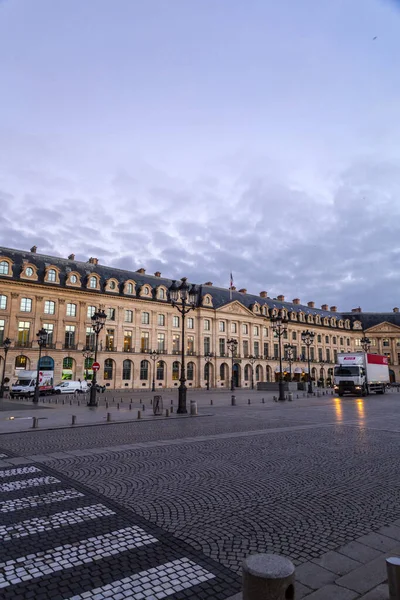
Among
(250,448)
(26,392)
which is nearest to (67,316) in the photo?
(26,392)

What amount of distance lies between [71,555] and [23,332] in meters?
52.3

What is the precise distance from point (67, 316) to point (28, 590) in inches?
2167

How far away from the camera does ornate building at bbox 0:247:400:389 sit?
52875 mm

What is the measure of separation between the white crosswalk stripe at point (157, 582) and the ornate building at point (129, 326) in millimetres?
49341

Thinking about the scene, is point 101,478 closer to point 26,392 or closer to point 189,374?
point 26,392

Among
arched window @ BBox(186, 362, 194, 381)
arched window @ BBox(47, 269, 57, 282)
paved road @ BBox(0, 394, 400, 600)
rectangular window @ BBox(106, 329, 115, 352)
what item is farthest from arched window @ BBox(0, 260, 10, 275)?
paved road @ BBox(0, 394, 400, 600)

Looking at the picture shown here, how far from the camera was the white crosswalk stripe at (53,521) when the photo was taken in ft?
18.1

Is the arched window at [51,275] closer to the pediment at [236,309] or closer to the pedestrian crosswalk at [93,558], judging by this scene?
the pediment at [236,309]

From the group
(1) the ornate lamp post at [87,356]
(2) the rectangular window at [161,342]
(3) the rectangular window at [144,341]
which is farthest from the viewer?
(2) the rectangular window at [161,342]

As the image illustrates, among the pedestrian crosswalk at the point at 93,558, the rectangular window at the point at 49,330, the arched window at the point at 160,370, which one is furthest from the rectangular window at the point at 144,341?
the pedestrian crosswalk at the point at 93,558

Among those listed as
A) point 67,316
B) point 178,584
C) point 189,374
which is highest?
point 67,316

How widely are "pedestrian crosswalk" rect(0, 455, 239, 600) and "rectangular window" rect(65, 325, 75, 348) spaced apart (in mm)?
51187

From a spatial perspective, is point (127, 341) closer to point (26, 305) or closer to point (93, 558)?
point (26, 305)

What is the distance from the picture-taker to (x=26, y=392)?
4200cm
